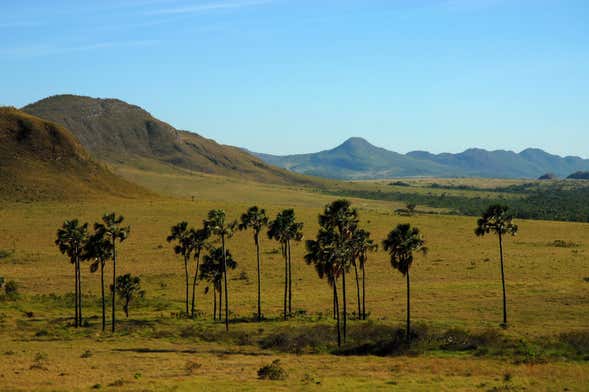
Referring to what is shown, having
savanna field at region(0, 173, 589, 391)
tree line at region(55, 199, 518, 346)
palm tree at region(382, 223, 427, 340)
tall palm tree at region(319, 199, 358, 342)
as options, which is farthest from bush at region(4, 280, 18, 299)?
palm tree at region(382, 223, 427, 340)

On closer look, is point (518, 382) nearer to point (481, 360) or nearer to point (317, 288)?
point (481, 360)

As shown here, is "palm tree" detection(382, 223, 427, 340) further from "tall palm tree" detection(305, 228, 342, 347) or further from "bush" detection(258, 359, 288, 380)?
"bush" detection(258, 359, 288, 380)

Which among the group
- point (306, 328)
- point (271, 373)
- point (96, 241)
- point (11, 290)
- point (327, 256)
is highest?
point (96, 241)

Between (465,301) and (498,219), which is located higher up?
(498,219)

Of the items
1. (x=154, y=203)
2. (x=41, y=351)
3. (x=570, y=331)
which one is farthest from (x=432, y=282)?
(x=154, y=203)

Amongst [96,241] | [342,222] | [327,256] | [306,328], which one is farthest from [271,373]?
[96,241]

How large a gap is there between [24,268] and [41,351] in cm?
5483

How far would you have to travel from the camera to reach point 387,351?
6341cm

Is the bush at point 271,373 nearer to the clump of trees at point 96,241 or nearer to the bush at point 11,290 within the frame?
the clump of trees at point 96,241

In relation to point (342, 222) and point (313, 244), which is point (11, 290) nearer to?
point (313, 244)

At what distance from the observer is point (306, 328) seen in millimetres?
69688

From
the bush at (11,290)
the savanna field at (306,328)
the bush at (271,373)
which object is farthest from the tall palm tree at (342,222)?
the bush at (11,290)

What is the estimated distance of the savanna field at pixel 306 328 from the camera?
165ft

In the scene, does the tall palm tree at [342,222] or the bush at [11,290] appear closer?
the tall palm tree at [342,222]
